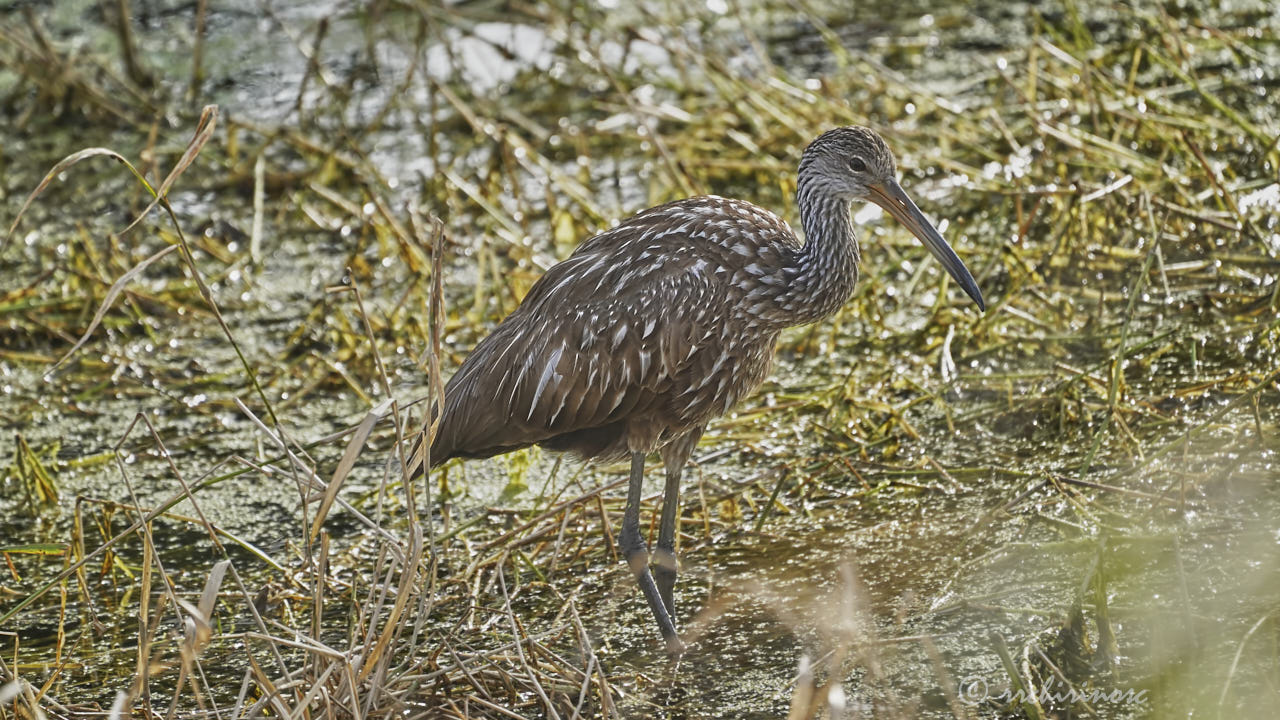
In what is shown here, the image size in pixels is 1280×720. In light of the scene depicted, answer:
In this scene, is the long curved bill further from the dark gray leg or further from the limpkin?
the dark gray leg

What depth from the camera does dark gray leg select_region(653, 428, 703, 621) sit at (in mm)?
4078

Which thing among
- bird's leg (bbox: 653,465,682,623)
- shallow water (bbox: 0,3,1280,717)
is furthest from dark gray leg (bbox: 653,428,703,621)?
shallow water (bbox: 0,3,1280,717)

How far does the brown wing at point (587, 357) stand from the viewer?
3.85 meters

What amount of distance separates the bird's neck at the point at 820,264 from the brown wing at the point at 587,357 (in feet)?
0.79

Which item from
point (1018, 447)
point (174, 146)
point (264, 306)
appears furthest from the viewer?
point (174, 146)

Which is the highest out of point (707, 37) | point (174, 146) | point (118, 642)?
point (707, 37)

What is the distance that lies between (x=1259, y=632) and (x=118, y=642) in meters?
3.04

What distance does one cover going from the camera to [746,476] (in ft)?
15.7

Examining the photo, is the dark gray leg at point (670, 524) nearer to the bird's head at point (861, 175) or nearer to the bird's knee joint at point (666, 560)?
the bird's knee joint at point (666, 560)

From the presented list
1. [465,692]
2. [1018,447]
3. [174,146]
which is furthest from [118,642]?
[174,146]

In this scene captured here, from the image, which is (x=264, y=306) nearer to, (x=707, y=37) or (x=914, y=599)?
(x=707, y=37)

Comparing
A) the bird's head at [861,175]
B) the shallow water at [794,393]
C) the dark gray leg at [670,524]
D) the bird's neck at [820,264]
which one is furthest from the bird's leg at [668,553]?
the bird's head at [861,175]

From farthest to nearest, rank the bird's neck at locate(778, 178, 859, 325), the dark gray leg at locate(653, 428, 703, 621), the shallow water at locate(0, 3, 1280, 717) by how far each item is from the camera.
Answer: the dark gray leg at locate(653, 428, 703, 621), the bird's neck at locate(778, 178, 859, 325), the shallow water at locate(0, 3, 1280, 717)

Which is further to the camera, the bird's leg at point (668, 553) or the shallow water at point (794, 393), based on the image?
the bird's leg at point (668, 553)
